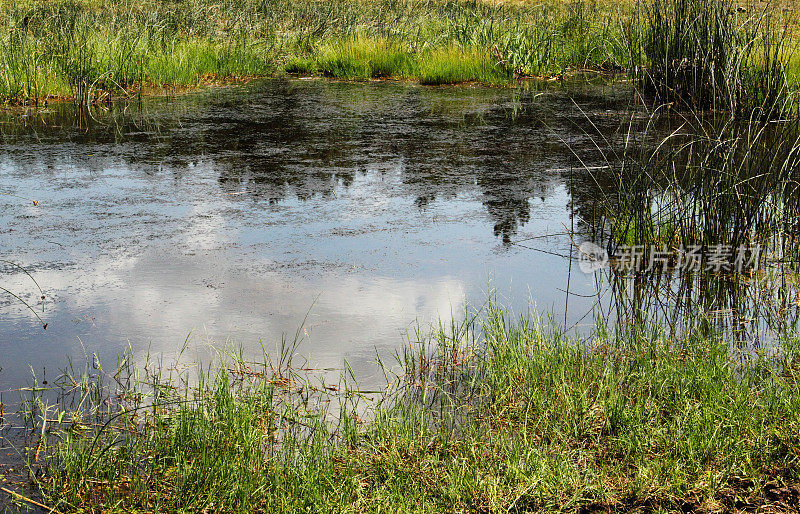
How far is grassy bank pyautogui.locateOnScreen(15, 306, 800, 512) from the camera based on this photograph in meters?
2.10

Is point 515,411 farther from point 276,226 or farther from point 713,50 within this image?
point 713,50

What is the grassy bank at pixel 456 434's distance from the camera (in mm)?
2102

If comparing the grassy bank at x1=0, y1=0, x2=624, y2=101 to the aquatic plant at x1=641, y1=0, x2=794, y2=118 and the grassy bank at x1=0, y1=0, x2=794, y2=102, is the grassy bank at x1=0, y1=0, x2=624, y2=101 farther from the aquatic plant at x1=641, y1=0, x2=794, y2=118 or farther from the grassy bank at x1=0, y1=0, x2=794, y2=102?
the aquatic plant at x1=641, y1=0, x2=794, y2=118

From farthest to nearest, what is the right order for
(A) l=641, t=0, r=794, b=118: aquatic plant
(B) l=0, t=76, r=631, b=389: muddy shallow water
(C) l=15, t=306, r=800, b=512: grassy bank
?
(A) l=641, t=0, r=794, b=118: aquatic plant → (B) l=0, t=76, r=631, b=389: muddy shallow water → (C) l=15, t=306, r=800, b=512: grassy bank

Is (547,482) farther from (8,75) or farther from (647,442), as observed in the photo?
(8,75)

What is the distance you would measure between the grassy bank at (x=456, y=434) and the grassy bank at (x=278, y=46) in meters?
4.64

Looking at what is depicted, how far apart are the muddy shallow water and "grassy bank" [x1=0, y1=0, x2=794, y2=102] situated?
2.72 feet

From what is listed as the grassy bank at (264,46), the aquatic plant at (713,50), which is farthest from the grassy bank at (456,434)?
the grassy bank at (264,46)

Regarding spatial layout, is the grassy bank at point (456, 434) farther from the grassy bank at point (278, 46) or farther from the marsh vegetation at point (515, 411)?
the grassy bank at point (278, 46)

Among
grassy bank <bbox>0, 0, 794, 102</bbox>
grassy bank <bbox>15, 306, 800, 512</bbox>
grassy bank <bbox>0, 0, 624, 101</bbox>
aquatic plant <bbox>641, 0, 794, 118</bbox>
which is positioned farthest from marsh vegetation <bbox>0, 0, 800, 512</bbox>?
grassy bank <bbox>0, 0, 624, 101</bbox>

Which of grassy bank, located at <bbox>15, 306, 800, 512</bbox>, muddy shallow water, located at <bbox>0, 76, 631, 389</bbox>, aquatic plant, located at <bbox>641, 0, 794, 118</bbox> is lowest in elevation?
grassy bank, located at <bbox>15, 306, 800, 512</bbox>

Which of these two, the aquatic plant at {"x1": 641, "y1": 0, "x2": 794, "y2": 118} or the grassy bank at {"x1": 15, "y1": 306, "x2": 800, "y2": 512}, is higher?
the aquatic plant at {"x1": 641, "y1": 0, "x2": 794, "y2": 118}

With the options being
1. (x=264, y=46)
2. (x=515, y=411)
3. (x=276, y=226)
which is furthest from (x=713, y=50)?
(x=264, y=46)

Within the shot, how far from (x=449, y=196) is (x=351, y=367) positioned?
2.51 metres
